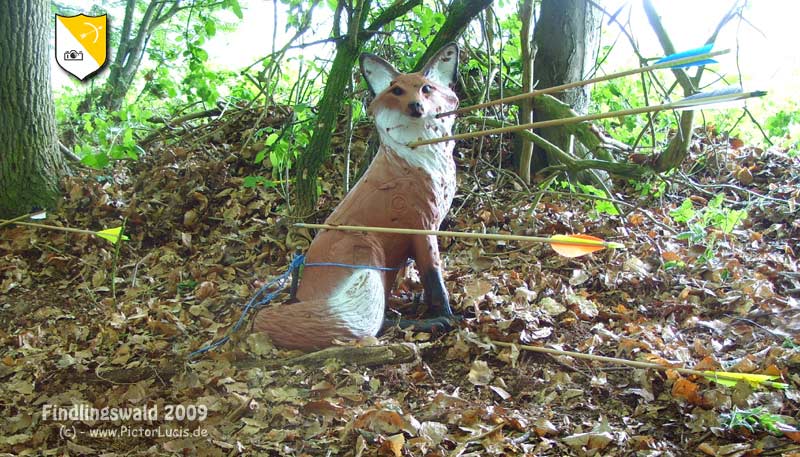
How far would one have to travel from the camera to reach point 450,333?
10.6 feet

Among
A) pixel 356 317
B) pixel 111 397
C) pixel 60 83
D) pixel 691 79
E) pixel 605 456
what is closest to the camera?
pixel 605 456

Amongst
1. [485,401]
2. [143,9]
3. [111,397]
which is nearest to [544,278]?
[485,401]

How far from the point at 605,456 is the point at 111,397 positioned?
7.25ft

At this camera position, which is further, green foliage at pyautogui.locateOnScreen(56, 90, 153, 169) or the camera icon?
the camera icon

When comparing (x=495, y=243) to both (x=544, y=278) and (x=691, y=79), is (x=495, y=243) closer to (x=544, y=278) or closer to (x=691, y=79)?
(x=544, y=278)

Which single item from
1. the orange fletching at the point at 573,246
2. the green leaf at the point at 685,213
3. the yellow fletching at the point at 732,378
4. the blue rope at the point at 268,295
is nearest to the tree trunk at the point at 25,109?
the blue rope at the point at 268,295

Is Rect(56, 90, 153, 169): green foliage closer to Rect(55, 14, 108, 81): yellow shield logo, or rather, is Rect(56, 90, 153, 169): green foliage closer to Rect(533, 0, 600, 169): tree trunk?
Rect(55, 14, 108, 81): yellow shield logo

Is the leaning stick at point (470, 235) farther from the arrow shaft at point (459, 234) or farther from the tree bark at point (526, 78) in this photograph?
the tree bark at point (526, 78)

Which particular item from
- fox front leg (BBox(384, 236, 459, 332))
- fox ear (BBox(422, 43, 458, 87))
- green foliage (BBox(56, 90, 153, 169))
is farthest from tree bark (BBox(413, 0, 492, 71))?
green foliage (BBox(56, 90, 153, 169))

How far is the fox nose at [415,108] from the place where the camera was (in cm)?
317

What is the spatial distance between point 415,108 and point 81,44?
401 centimetres

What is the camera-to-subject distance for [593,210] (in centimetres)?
464

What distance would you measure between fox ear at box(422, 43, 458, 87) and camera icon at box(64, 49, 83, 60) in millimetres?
3832

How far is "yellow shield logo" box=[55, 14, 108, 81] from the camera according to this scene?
547 cm
